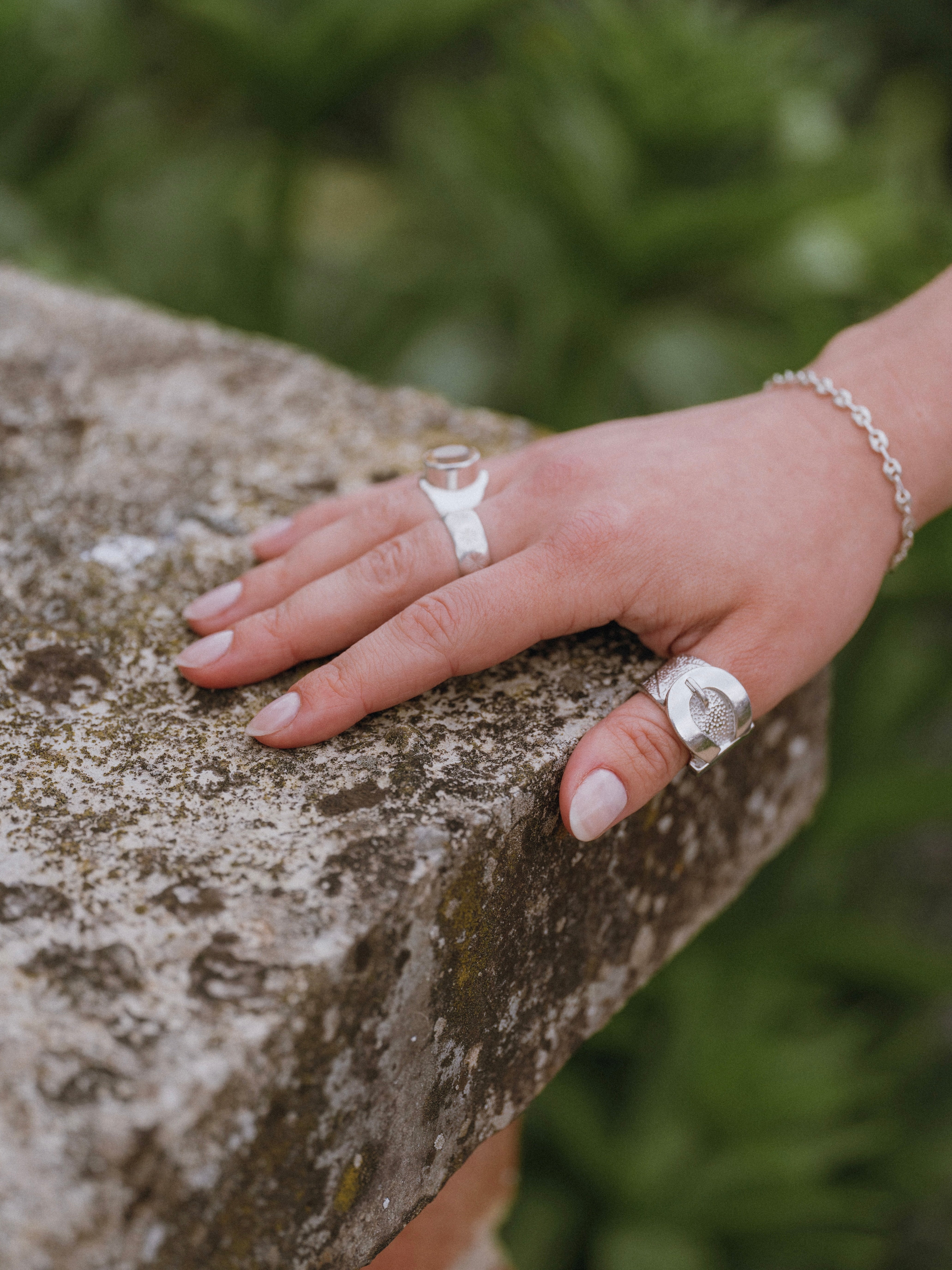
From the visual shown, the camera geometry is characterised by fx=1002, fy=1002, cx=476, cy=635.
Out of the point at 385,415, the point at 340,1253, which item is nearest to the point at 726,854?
the point at 340,1253

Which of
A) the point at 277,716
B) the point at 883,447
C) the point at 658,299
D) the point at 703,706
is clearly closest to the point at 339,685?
the point at 277,716

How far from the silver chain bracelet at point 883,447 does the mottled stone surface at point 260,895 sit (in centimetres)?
20

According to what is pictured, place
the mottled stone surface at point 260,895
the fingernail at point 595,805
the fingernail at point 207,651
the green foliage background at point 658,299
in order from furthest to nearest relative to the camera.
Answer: the green foliage background at point 658,299, the fingernail at point 207,651, the fingernail at point 595,805, the mottled stone surface at point 260,895

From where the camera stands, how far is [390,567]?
37.3 inches

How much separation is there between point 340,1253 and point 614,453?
27.8 inches

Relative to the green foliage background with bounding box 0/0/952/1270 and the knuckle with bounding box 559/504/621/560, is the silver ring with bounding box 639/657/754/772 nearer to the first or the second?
the knuckle with bounding box 559/504/621/560

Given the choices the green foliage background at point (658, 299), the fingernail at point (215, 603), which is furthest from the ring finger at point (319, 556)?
the green foliage background at point (658, 299)

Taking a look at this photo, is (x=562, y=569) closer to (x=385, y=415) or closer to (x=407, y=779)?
(x=407, y=779)

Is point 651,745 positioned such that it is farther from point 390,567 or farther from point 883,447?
point 883,447

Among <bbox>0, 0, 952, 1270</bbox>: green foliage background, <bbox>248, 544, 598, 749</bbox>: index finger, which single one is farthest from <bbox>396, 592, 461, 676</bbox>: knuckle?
<bbox>0, 0, 952, 1270</bbox>: green foliage background

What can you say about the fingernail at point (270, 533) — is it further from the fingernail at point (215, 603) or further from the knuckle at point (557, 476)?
the knuckle at point (557, 476)

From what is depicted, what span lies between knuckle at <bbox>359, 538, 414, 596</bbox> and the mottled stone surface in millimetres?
121

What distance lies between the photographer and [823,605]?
0.92m

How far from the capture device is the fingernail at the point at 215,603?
97cm
